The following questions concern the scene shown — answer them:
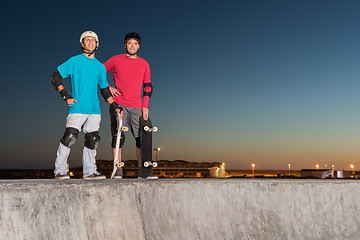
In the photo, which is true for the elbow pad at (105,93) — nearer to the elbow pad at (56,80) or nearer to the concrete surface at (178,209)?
the elbow pad at (56,80)

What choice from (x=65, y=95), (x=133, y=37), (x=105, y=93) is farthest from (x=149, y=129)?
(x=133, y=37)

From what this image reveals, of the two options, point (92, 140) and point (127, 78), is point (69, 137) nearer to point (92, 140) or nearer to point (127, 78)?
point (92, 140)

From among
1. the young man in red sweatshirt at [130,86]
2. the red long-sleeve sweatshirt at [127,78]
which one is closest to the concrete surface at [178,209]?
the young man in red sweatshirt at [130,86]

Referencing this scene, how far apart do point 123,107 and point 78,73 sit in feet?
3.53

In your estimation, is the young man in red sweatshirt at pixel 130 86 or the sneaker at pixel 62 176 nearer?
the sneaker at pixel 62 176

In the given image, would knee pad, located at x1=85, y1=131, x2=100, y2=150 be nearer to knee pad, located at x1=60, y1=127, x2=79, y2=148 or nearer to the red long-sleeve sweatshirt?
knee pad, located at x1=60, y1=127, x2=79, y2=148

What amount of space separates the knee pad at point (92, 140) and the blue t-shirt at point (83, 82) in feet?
1.31

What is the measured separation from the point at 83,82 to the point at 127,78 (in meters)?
0.96

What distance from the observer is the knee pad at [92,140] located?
20.1 ft

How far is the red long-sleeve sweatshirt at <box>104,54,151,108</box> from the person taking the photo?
6703 millimetres

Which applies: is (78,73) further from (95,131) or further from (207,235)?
(207,235)

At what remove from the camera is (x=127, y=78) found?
675cm

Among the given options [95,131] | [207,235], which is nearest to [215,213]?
[207,235]

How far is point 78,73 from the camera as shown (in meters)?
6.09
